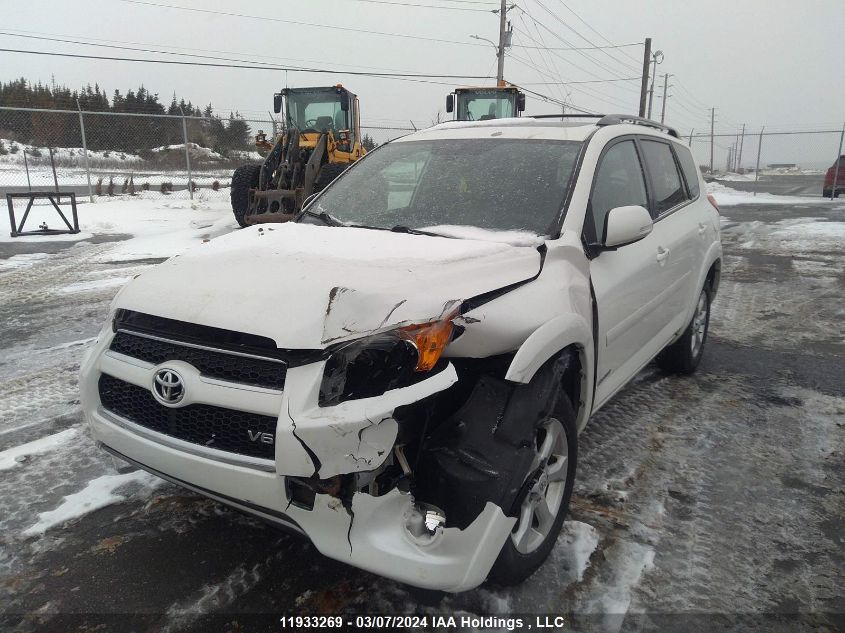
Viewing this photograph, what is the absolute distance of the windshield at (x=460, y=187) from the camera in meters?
2.99

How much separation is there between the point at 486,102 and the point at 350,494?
56.5 ft

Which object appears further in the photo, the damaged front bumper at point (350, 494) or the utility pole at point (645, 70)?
the utility pole at point (645, 70)

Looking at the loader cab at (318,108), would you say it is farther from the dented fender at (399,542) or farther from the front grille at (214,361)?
the dented fender at (399,542)

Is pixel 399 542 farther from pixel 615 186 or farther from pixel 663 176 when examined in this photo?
pixel 663 176

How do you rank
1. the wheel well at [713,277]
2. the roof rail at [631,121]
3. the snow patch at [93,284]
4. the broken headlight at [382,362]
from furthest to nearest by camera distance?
the snow patch at [93,284], the wheel well at [713,277], the roof rail at [631,121], the broken headlight at [382,362]

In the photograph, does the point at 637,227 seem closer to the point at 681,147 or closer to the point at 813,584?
the point at 813,584

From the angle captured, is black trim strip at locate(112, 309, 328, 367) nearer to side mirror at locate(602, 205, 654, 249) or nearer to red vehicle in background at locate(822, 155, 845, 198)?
side mirror at locate(602, 205, 654, 249)

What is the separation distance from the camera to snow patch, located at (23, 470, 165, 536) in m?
2.68

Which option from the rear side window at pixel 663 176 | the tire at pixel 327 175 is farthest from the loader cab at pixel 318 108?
the rear side window at pixel 663 176

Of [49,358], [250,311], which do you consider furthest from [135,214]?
[250,311]

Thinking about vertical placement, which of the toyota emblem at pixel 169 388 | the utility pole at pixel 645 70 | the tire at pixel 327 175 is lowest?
the toyota emblem at pixel 169 388

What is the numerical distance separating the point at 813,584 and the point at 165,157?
93.6 feet

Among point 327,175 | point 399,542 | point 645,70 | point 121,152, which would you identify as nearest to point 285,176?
point 327,175

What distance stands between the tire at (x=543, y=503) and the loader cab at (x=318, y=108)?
1280 cm
